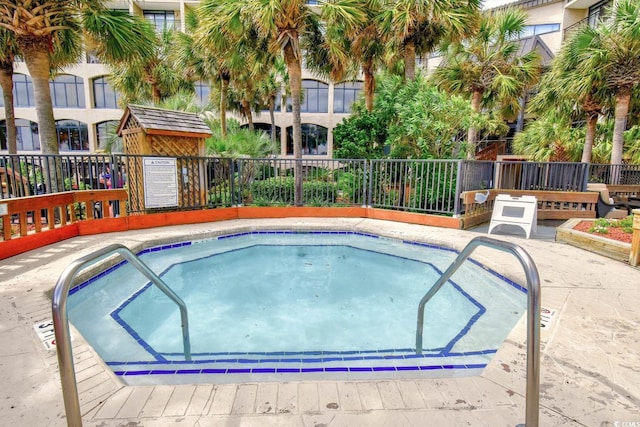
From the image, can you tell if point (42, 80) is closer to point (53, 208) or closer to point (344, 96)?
point (53, 208)

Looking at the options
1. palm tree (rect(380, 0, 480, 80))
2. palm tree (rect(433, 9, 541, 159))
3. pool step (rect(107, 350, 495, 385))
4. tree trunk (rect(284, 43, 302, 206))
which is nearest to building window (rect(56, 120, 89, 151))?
tree trunk (rect(284, 43, 302, 206))

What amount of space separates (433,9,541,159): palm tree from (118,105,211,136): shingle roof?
907cm

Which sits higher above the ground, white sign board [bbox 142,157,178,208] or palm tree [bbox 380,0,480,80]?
palm tree [bbox 380,0,480,80]

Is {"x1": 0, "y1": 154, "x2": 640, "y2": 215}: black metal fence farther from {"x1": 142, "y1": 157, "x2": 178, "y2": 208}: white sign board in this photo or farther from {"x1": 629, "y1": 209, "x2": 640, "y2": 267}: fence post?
{"x1": 629, "y1": 209, "x2": 640, "y2": 267}: fence post

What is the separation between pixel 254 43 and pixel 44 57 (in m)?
4.80

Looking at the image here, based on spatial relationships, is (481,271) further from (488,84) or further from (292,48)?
(488,84)

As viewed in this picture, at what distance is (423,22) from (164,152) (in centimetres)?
788

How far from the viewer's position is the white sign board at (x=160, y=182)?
7.35 m

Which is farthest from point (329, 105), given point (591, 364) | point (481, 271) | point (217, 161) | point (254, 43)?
point (591, 364)

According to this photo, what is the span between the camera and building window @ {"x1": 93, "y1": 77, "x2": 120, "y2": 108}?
2486 cm

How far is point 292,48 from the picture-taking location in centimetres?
918

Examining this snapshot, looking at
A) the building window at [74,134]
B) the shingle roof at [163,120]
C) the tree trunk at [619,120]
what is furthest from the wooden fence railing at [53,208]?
the building window at [74,134]

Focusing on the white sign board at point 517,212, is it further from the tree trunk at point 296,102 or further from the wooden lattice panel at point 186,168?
the wooden lattice panel at point 186,168

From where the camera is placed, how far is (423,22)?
964cm
